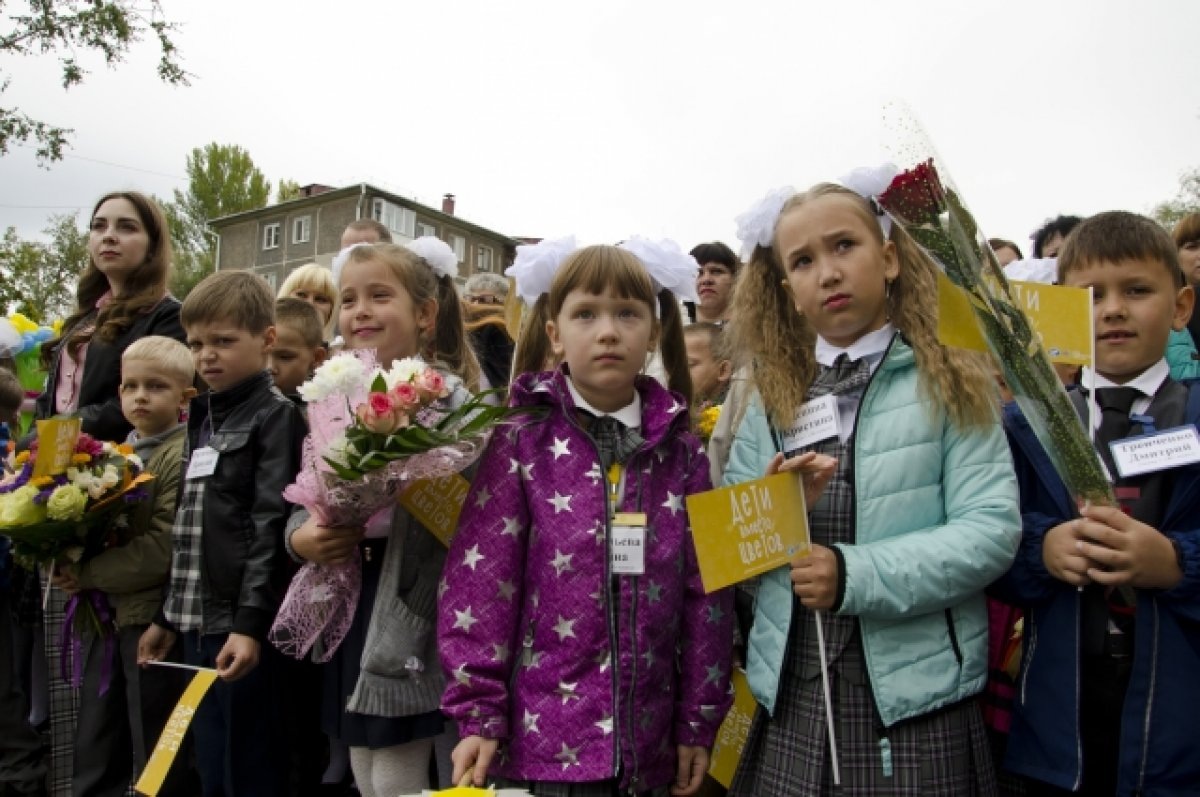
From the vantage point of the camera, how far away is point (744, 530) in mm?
1866

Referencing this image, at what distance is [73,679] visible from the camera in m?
3.52

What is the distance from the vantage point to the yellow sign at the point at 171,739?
2520 mm

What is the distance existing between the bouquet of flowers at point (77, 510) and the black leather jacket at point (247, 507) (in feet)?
1.64

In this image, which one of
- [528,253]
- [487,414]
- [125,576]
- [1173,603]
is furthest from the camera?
[125,576]

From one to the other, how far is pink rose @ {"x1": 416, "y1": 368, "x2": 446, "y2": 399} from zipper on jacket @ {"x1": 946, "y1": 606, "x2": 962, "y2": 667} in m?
1.42

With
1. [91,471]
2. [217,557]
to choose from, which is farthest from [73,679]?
[217,557]

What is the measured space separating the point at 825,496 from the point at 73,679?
3.31 meters

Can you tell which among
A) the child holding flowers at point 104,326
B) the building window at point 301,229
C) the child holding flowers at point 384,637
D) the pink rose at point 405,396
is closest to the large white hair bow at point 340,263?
the child holding flowers at point 384,637

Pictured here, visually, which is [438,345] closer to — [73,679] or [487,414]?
[487,414]

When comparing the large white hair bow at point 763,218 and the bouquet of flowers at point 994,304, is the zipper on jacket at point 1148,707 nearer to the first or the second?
the bouquet of flowers at point 994,304

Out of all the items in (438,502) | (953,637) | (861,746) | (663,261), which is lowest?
(861,746)

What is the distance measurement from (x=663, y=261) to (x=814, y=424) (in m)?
Answer: 0.75

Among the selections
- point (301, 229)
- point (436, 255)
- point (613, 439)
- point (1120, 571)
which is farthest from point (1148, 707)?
point (301, 229)

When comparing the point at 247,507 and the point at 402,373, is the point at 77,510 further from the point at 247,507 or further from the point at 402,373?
the point at 402,373
